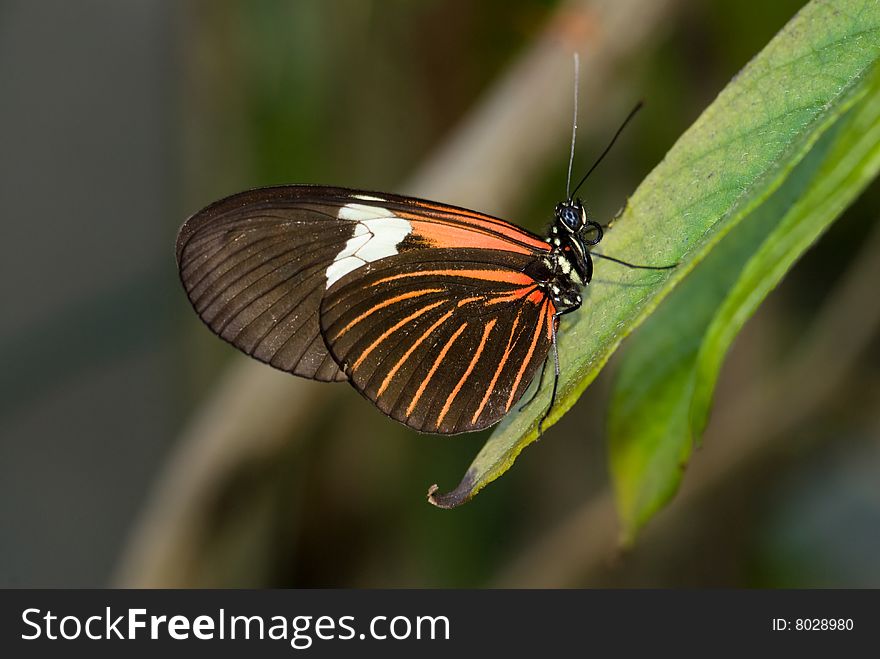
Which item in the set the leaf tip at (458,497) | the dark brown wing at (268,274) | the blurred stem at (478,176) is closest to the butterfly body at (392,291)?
the dark brown wing at (268,274)


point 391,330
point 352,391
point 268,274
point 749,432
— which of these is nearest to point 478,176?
point 391,330

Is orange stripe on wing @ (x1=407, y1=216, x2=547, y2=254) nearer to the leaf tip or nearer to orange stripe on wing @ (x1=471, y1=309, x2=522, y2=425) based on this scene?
orange stripe on wing @ (x1=471, y1=309, x2=522, y2=425)

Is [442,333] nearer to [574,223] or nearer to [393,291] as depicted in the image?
[393,291]

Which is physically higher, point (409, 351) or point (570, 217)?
point (570, 217)

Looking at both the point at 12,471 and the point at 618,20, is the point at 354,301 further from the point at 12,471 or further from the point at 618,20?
the point at 12,471

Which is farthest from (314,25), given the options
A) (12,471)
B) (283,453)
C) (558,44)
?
(12,471)
